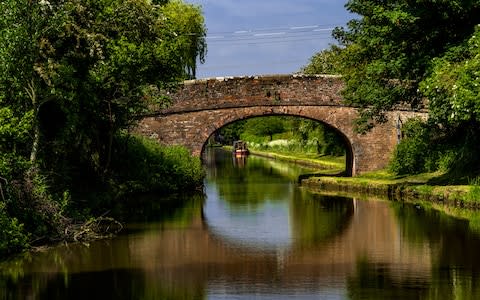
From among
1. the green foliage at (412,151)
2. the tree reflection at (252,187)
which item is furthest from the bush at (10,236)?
the green foliage at (412,151)

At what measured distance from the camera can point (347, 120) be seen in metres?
34.4

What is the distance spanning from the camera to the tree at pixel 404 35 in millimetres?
22219

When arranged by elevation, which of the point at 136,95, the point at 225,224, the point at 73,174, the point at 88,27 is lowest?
the point at 225,224

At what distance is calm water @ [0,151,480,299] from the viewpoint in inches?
494

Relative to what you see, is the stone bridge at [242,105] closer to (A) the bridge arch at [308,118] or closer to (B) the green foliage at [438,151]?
(A) the bridge arch at [308,118]

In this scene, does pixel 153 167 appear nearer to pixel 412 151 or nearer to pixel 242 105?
pixel 242 105

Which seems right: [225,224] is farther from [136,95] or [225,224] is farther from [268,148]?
[268,148]

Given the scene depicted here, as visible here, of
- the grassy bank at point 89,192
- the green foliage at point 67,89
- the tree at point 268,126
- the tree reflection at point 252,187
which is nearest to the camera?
the grassy bank at point 89,192

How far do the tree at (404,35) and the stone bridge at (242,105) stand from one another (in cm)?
709

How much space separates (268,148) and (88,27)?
2492 inches

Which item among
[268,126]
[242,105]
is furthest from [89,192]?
[268,126]

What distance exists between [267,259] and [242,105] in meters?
18.9

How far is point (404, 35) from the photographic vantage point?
78.1 ft

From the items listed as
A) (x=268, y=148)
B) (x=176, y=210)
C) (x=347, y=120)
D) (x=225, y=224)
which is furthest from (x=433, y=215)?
(x=268, y=148)
